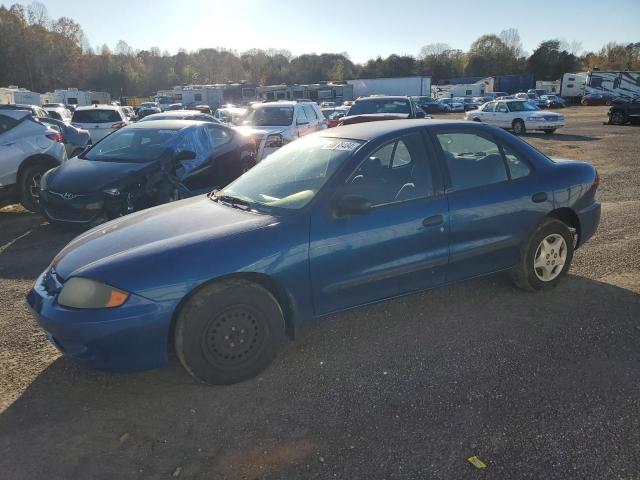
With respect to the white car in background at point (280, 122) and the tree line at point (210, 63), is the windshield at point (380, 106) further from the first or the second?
Result: the tree line at point (210, 63)

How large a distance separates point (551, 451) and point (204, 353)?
2003mm

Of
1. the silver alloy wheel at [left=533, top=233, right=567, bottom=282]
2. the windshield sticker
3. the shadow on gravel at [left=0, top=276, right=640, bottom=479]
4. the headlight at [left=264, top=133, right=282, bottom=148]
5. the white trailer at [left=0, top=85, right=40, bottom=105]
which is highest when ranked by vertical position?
the white trailer at [left=0, top=85, right=40, bottom=105]

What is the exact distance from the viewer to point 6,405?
3.07 meters

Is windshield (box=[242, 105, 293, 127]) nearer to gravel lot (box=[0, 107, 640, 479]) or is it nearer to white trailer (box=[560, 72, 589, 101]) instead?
gravel lot (box=[0, 107, 640, 479])

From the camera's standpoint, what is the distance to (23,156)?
26.3 feet

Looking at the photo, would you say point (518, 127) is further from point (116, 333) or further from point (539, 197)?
point (116, 333)

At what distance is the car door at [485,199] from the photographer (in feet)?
12.8

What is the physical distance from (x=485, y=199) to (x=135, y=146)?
5547 mm

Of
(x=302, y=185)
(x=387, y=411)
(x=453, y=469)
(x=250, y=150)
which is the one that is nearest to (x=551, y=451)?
(x=453, y=469)

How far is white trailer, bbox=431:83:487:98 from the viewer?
242 ft

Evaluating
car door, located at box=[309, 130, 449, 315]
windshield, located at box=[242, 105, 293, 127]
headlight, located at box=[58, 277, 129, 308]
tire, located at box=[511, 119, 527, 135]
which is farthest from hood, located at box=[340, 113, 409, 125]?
tire, located at box=[511, 119, 527, 135]

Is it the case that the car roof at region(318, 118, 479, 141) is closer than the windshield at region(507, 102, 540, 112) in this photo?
Yes

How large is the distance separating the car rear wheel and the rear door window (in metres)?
27.0

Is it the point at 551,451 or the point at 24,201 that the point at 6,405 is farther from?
the point at 24,201
